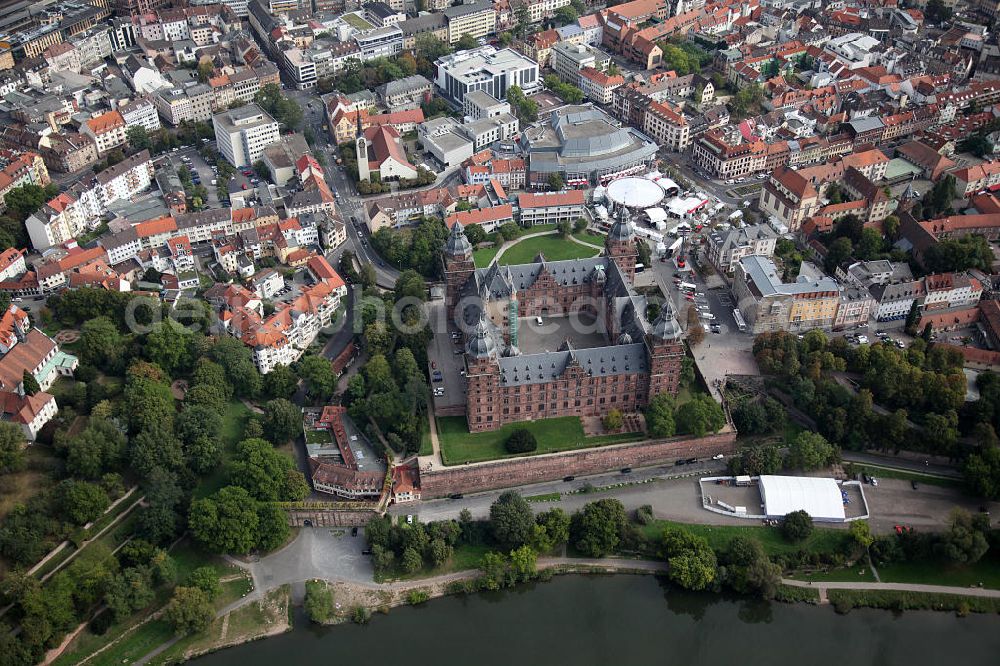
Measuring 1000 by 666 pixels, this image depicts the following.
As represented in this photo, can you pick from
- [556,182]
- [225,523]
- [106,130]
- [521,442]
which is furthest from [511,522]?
[106,130]

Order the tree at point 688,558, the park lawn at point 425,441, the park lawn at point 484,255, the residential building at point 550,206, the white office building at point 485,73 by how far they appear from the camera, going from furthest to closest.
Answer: the white office building at point 485,73
the residential building at point 550,206
the park lawn at point 484,255
the park lawn at point 425,441
the tree at point 688,558

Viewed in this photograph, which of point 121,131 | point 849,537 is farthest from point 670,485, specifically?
point 121,131

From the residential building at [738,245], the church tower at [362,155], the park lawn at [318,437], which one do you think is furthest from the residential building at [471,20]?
the park lawn at [318,437]

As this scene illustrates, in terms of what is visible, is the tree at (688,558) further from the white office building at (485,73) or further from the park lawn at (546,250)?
the white office building at (485,73)

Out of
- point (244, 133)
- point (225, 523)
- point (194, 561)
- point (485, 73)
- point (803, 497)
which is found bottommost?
point (803, 497)

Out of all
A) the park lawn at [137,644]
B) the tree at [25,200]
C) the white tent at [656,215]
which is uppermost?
the tree at [25,200]

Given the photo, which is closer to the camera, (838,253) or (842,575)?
(842,575)

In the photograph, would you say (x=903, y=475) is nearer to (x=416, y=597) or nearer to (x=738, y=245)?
(x=738, y=245)
